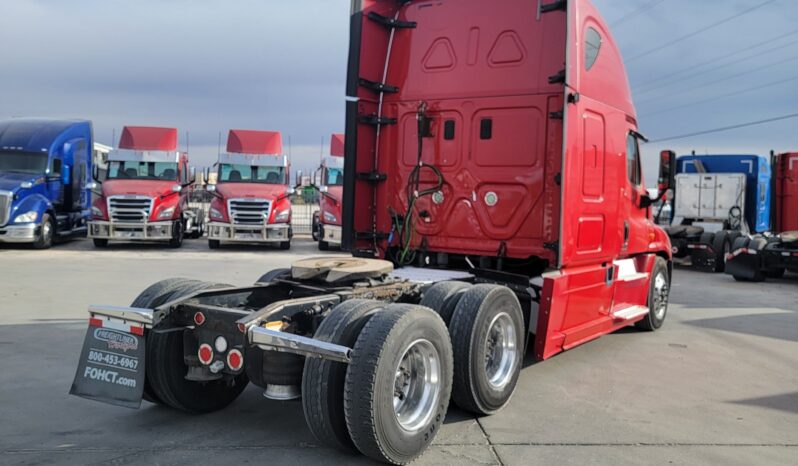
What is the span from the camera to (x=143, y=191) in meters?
19.2

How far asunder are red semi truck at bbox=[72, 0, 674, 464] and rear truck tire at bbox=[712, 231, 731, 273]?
9.96 meters

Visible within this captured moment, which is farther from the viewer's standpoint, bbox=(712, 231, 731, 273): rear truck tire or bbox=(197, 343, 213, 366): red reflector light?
bbox=(712, 231, 731, 273): rear truck tire

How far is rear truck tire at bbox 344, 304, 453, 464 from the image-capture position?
3.80m

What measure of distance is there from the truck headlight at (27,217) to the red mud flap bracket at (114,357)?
51.1 feet

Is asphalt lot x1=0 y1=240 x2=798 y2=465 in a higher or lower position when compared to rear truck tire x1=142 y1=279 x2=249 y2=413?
lower

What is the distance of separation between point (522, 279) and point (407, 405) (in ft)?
7.41

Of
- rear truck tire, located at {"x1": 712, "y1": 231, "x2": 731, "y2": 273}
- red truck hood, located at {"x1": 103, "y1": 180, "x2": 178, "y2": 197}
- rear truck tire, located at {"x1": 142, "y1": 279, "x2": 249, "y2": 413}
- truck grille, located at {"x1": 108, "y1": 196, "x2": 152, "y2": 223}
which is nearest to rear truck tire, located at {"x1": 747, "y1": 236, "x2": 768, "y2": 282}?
rear truck tire, located at {"x1": 712, "y1": 231, "x2": 731, "y2": 273}

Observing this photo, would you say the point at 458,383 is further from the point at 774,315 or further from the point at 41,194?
the point at 41,194

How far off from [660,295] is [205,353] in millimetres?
6538

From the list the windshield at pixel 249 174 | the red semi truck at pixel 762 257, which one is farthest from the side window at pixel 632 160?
the windshield at pixel 249 174

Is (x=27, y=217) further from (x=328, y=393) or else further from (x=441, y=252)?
(x=328, y=393)

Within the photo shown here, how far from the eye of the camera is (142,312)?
14.1 ft

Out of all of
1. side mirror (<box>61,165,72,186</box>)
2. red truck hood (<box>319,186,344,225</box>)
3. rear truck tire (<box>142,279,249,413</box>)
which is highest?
side mirror (<box>61,165,72,186</box>)

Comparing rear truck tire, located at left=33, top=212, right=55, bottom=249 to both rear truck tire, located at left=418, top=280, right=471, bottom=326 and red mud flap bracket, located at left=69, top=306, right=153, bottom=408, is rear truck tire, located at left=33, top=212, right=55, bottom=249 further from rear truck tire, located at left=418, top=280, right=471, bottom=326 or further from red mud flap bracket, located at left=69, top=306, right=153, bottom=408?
rear truck tire, located at left=418, top=280, right=471, bottom=326
